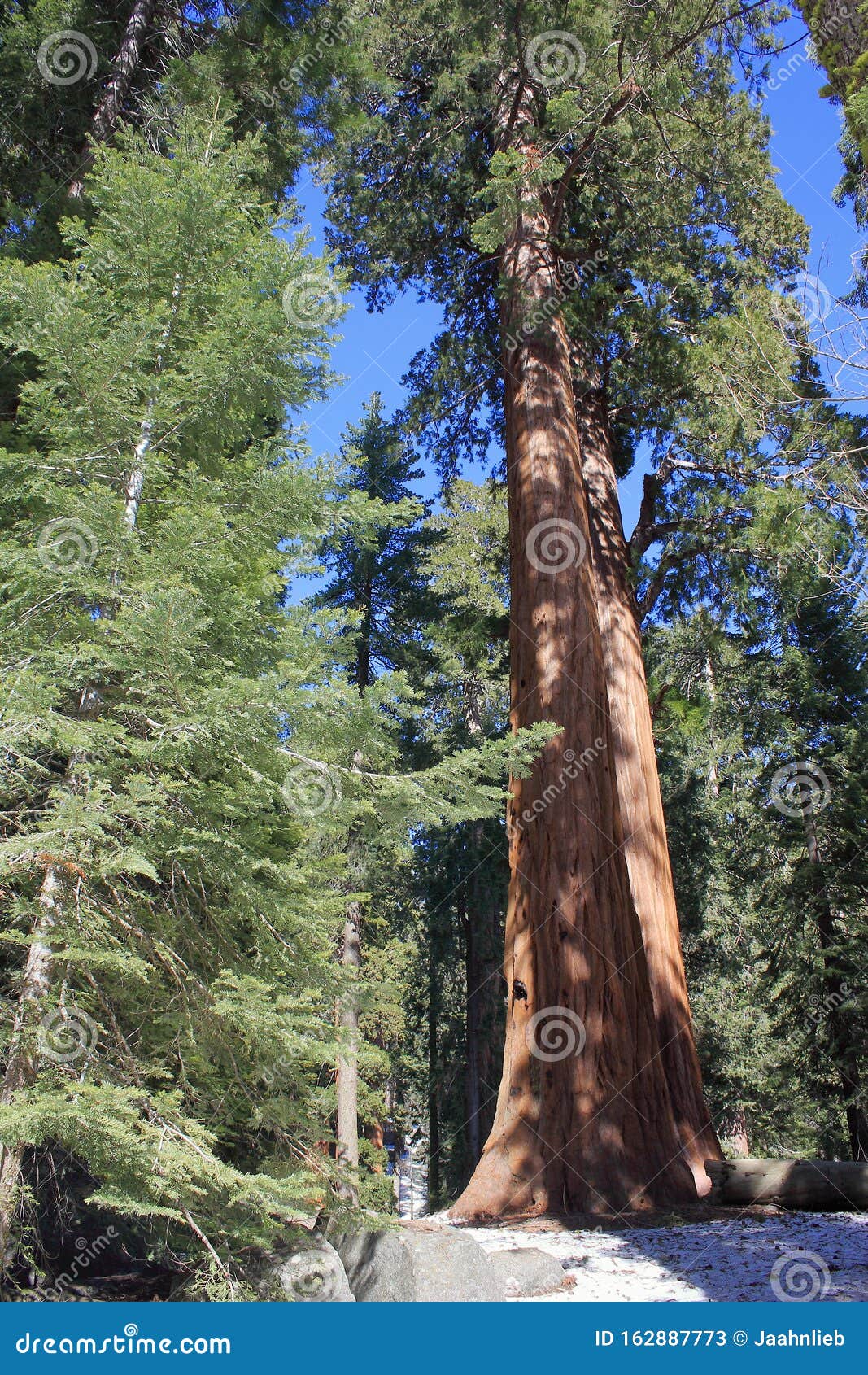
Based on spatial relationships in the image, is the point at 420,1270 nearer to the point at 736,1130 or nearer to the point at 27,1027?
the point at 27,1027

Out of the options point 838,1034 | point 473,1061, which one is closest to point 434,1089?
point 473,1061

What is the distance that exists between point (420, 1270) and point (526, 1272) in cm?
58

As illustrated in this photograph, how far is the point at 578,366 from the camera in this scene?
1041 cm

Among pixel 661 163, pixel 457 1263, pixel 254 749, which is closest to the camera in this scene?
pixel 457 1263

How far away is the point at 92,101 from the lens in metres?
7.80

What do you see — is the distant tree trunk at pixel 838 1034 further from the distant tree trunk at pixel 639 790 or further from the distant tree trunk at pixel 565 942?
the distant tree trunk at pixel 565 942

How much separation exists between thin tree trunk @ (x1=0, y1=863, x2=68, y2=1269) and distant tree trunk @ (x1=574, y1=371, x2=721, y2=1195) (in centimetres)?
472

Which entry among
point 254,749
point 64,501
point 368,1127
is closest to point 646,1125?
point 254,749

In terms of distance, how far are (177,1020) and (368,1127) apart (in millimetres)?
20743

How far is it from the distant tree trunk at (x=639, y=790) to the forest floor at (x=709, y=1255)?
3.86 ft

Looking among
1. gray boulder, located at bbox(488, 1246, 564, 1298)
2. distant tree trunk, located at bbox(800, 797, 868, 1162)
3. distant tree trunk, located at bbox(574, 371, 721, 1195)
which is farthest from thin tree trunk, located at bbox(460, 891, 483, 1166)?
gray boulder, located at bbox(488, 1246, 564, 1298)

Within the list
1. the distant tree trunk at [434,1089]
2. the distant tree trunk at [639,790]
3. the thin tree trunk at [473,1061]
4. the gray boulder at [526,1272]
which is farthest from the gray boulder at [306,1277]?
the distant tree trunk at [434,1089]

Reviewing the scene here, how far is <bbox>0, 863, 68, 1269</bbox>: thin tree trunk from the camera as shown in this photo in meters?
3.11
